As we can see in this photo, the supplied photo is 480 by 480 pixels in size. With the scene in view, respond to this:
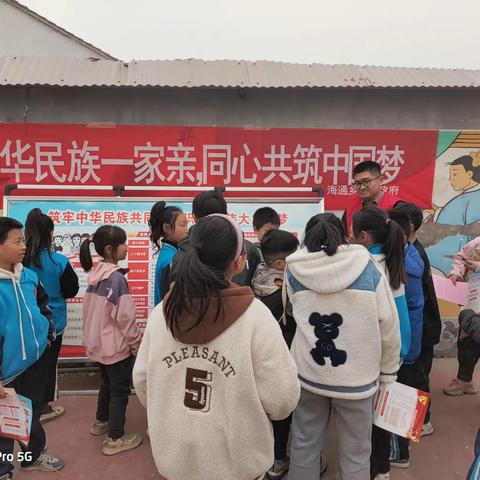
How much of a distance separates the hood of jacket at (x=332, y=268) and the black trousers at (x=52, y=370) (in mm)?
2041

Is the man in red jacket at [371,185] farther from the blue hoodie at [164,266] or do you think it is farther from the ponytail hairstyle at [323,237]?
the blue hoodie at [164,266]

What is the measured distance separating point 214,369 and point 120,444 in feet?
6.24

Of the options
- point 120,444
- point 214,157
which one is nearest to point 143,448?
point 120,444

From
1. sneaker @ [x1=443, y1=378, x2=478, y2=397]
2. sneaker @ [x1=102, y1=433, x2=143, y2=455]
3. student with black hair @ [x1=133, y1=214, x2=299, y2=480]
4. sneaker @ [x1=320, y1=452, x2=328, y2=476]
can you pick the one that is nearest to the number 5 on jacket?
student with black hair @ [x1=133, y1=214, x2=299, y2=480]

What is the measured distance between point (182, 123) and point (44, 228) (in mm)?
1727

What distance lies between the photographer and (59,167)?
380 cm

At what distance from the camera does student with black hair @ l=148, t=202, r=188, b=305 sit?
2516 mm

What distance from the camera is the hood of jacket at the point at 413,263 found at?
7.71 feet

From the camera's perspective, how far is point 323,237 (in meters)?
1.87

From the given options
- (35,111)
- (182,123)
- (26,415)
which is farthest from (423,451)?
(35,111)

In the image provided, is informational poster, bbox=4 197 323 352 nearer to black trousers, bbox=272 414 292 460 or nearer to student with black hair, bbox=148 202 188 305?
student with black hair, bbox=148 202 188 305

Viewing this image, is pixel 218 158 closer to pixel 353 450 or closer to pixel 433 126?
pixel 433 126

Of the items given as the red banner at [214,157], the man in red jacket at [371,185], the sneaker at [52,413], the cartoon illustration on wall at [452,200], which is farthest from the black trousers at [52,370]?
the cartoon illustration on wall at [452,200]

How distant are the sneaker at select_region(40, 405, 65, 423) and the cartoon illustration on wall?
3.72 metres
